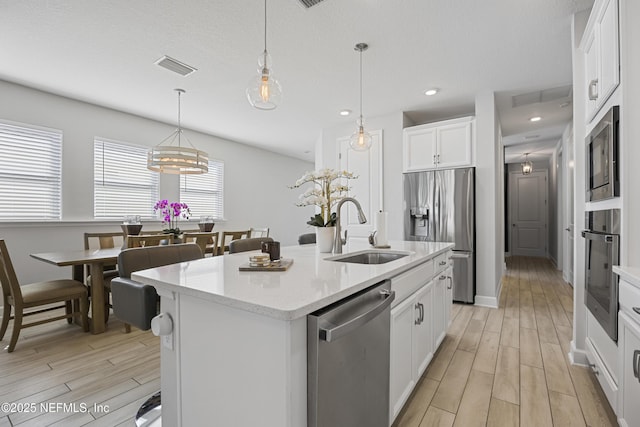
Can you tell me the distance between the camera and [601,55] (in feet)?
5.77

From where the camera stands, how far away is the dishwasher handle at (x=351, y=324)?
91 centimetres

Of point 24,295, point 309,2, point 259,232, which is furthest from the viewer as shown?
point 259,232

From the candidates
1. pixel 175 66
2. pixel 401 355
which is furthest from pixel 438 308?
pixel 175 66

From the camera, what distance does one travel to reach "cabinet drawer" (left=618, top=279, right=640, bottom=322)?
122 centimetres

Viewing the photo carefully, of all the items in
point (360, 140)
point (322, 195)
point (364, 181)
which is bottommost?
point (322, 195)

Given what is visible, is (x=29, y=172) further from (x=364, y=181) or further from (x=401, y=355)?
(x=401, y=355)

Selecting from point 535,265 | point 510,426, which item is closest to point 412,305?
point 510,426

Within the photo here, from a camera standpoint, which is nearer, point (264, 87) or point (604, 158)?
point (604, 158)

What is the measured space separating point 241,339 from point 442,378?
166cm

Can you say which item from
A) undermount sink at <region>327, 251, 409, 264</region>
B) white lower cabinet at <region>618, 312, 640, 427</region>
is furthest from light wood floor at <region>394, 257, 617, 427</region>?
undermount sink at <region>327, 251, 409, 264</region>

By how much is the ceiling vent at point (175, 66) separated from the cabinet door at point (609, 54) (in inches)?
129

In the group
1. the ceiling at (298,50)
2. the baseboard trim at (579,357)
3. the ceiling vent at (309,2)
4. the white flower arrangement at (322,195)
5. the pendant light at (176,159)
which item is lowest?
the baseboard trim at (579,357)

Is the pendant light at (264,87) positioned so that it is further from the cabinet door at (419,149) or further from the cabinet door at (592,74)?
the cabinet door at (419,149)

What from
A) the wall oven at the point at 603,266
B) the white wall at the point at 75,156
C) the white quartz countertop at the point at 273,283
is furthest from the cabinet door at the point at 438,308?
the white wall at the point at 75,156
